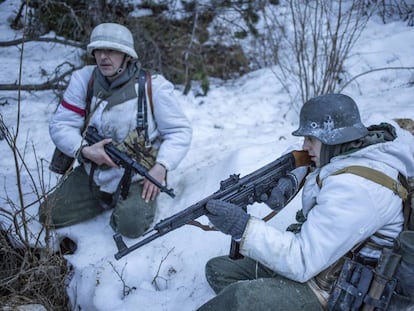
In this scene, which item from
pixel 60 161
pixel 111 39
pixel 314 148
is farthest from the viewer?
pixel 60 161

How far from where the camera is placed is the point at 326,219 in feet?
5.93

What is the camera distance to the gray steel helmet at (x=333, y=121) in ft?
6.54

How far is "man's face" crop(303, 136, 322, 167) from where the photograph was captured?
6.92 ft

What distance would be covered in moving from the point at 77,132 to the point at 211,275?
1.63 m

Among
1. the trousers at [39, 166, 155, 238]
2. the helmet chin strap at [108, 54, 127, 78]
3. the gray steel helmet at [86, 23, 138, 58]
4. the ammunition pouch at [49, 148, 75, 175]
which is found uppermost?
the gray steel helmet at [86, 23, 138, 58]

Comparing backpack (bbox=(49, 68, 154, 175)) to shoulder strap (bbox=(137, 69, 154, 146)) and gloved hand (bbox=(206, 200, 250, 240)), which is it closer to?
shoulder strap (bbox=(137, 69, 154, 146))

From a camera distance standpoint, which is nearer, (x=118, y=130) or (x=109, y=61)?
(x=109, y=61)

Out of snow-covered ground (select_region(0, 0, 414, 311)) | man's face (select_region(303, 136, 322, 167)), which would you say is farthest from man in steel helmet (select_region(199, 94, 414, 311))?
snow-covered ground (select_region(0, 0, 414, 311))

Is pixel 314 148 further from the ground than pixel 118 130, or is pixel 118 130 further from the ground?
pixel 314 148

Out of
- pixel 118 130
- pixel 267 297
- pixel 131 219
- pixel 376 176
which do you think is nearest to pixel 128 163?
pixel 118 130

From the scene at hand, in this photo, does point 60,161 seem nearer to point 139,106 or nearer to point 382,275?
point 139,106

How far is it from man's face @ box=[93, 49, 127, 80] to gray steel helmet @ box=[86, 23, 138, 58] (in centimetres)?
6

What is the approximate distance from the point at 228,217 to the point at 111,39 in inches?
Answer: 70.0

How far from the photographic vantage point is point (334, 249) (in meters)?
1.81
